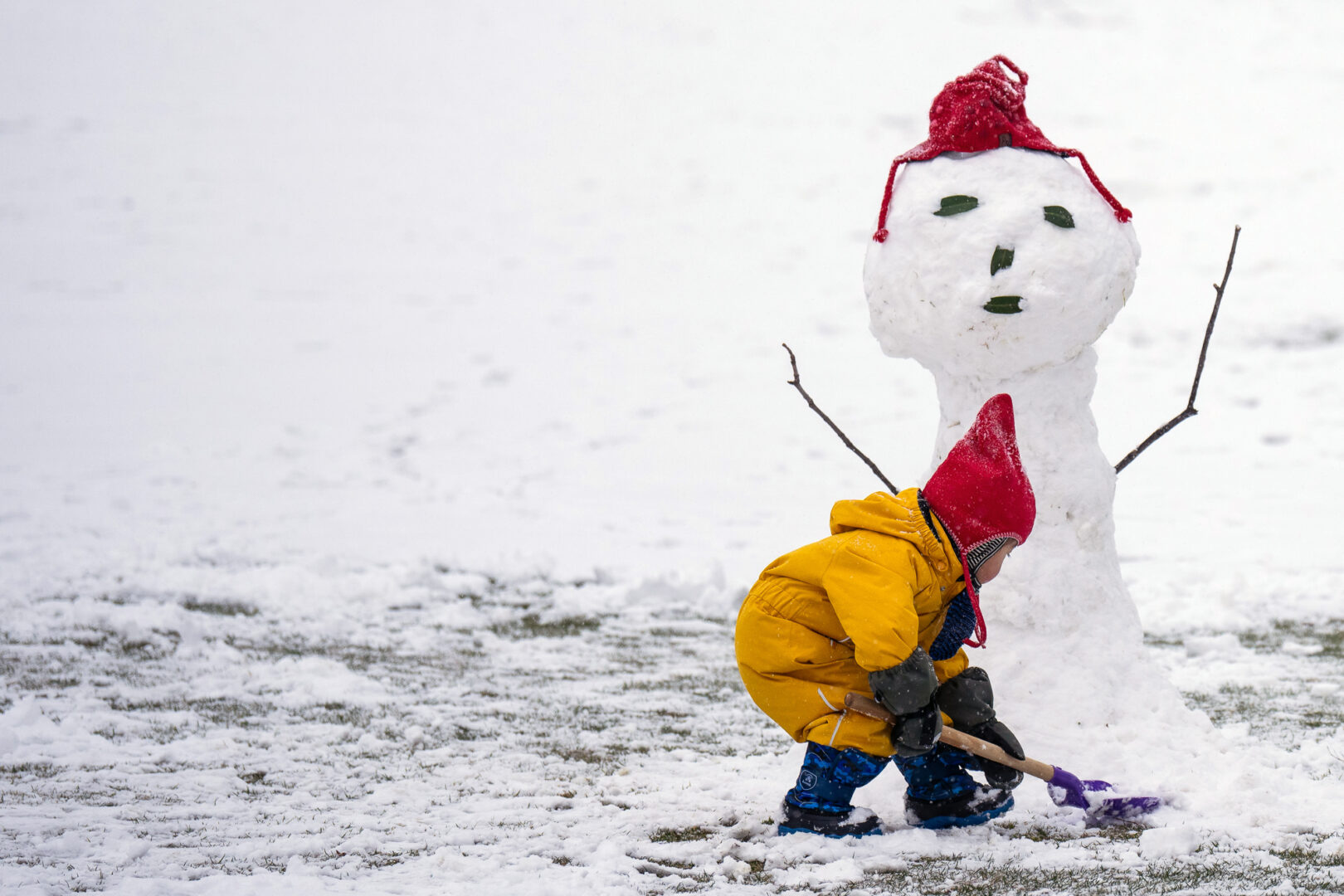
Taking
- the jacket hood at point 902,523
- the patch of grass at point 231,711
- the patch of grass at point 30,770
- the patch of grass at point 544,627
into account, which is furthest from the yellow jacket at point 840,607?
the patch of grass at point 544,627

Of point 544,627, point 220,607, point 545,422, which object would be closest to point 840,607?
point 544,627

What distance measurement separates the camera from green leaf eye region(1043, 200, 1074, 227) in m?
3.35

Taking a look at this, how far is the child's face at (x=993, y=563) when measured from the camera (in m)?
2.94

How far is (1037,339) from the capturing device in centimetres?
341

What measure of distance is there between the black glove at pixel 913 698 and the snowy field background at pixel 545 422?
265 mm

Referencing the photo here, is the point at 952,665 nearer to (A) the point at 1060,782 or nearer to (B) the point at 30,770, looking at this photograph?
(A) the point at 1060,782

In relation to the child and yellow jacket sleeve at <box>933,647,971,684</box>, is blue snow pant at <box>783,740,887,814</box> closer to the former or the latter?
the child

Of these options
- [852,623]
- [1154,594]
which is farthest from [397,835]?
[1154,594]

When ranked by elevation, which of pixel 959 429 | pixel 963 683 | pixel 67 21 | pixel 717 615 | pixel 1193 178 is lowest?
pixel 717 615

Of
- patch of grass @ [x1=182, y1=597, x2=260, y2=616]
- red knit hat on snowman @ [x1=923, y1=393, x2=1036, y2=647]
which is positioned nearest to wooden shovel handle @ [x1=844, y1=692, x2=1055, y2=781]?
red knit hat on snowman @ [x1=923, y1=393, x2=1036, y2=647]

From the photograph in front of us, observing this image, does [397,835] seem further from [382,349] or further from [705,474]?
[382,349]

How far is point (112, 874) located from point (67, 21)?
52.3 feet

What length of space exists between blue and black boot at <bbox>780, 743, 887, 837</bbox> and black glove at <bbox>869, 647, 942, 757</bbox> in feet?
0.52

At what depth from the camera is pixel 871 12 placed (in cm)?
1673
